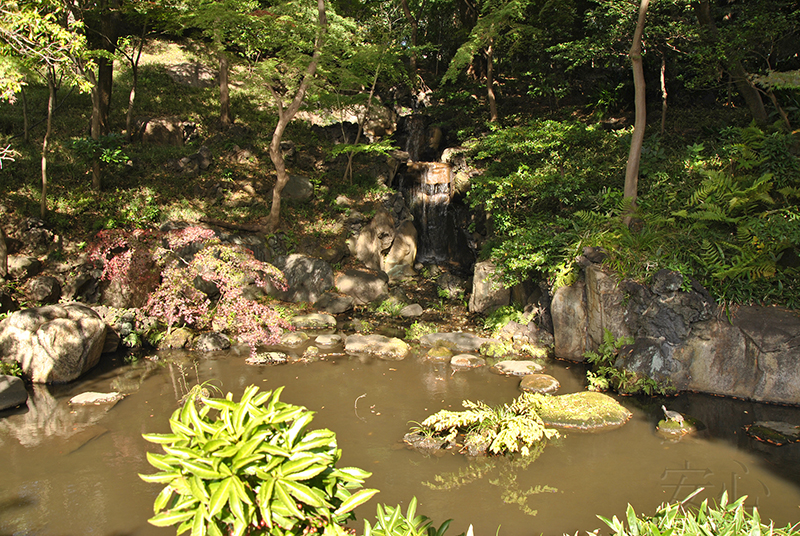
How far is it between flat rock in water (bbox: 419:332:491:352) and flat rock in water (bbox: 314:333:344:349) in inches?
71.8

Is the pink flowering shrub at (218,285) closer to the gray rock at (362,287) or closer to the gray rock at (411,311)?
the gray rock at (411,311)

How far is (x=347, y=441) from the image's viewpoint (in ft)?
19.5

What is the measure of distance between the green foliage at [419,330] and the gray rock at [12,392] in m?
6.86

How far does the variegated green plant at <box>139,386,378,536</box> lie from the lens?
66.9 inches

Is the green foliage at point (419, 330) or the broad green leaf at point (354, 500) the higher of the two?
the broad green leaf at point (354, 500)

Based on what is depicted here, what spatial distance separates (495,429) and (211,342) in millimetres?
6347

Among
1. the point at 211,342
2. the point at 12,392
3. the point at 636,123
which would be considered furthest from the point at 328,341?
the point at 636,123

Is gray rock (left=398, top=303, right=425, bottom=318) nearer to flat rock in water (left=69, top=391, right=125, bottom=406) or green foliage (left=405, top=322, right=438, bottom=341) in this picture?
green foliage (left=405, top=322, right=438, bottom=341)

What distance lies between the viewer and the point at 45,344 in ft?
25.3

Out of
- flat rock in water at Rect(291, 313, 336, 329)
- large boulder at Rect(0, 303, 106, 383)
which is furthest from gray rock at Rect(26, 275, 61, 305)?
flat rock in water at Rect(291, 313, 336, 329)

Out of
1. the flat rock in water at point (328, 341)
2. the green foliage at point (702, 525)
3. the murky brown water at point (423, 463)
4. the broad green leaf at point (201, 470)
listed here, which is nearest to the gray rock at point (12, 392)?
the murky brown water at point (423, 463)

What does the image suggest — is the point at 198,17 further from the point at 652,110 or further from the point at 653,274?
the point at 652,110

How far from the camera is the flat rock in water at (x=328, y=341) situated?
9781mm

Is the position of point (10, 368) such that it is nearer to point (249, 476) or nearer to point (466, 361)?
point (466, 361)
